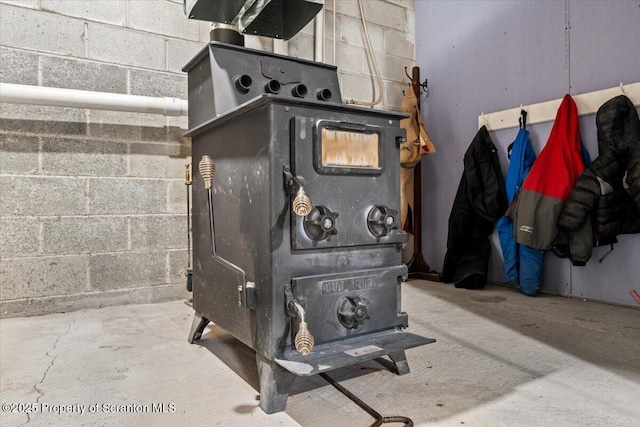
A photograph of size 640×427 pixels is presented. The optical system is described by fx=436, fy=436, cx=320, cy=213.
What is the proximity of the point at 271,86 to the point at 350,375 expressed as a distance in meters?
0.95

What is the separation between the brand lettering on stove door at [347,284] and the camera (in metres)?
1.17

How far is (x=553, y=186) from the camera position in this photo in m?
2.27

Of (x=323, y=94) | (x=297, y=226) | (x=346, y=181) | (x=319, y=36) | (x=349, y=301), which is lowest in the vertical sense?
(x=349, y=301)

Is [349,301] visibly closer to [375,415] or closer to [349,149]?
[375,415]

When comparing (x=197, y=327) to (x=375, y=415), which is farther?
(x=197, y=327)

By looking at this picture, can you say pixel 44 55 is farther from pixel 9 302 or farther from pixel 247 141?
pixel 247 141

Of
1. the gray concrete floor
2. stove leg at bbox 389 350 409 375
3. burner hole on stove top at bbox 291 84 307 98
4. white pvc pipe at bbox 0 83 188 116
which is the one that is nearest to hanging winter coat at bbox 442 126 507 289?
the gray concrete floor

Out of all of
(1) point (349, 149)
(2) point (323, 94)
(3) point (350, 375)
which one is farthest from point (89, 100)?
(3) point (350, 375)

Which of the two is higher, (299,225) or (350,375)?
(299,225)

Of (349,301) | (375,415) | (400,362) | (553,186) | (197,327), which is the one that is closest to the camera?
(375,415)

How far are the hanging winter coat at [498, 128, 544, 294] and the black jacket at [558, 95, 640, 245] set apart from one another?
0.36m

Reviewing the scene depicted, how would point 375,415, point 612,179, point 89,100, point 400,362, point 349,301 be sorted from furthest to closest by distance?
point 612,179 < point 89,100 < point 400,362 < point 349,301 < point 375,415

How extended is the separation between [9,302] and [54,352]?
65 cm

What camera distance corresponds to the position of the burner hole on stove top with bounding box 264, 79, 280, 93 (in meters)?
1.43
